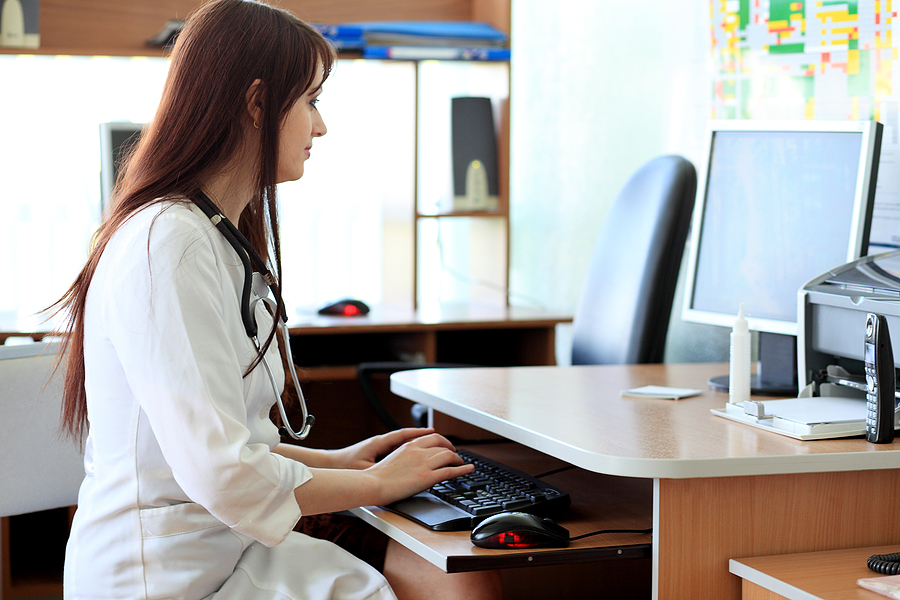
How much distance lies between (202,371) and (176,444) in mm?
81

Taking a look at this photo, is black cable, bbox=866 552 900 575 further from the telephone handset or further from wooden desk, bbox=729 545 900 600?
the telephone handset

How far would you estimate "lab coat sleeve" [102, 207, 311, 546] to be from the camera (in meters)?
0.97

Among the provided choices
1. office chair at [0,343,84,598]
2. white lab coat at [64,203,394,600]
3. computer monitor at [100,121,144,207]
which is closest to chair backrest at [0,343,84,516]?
office chair at [0,343,84,598]

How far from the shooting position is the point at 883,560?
3.25ft

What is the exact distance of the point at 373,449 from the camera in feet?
4.55

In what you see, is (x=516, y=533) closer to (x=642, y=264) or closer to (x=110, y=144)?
(x=642, y=264)

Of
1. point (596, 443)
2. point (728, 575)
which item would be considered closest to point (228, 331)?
point (596, 443)

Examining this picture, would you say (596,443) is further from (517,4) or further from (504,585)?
(517,4)

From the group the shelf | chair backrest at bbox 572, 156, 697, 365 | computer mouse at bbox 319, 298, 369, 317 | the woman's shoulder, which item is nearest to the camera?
the woman's shoulder

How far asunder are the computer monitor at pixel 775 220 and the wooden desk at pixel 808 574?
19.4 inches

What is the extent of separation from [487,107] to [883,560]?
2.11m

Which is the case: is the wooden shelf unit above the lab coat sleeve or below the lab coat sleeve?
above

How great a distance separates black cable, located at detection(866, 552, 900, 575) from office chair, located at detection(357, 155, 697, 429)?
36.3 inches

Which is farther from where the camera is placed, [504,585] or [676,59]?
[676,59]
